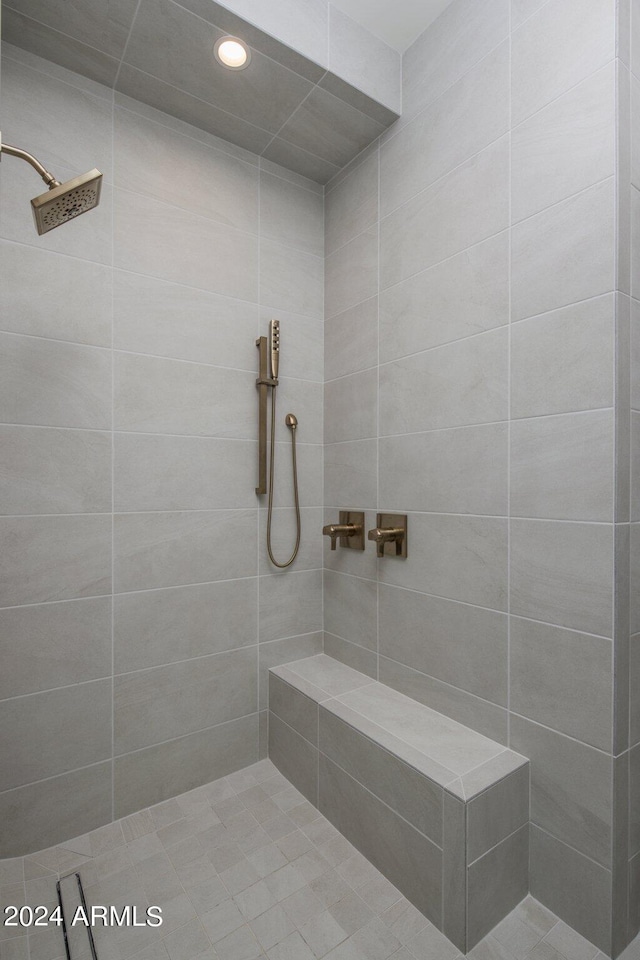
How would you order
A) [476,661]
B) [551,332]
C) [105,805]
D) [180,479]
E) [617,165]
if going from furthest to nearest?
1. [180,479]
2. [105,805]
3. [476,661]
4. [551,332]
5. [617,165]

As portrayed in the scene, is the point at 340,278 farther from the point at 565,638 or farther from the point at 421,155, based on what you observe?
the point at 565,638

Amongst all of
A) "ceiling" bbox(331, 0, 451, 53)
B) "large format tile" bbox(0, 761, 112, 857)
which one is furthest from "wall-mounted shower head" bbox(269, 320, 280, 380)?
"large format tile" bbox(0, 761, 112, 857)

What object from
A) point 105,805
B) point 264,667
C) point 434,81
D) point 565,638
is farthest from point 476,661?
point 434,81

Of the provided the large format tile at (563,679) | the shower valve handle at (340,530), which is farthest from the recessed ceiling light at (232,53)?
the large format tile at (563,679)

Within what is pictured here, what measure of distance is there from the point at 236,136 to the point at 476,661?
6.41 feet

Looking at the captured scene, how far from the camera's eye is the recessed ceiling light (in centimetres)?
139

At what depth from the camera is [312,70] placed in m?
1.48

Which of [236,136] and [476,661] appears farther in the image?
[236,136]

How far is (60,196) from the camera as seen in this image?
3.48ft

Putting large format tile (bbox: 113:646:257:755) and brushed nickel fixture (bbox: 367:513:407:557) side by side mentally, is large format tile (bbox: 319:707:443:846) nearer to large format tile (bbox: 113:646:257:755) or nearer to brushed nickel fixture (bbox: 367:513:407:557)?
large format tile (bbox: 113:646:257:755)

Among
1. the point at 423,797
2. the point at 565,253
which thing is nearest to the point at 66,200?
the point at 565,253

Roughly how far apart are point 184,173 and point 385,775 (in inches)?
79.1

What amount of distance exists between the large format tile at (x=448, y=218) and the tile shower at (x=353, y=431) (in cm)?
1

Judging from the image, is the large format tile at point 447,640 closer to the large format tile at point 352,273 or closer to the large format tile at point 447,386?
the large format tile at point 447,386
